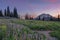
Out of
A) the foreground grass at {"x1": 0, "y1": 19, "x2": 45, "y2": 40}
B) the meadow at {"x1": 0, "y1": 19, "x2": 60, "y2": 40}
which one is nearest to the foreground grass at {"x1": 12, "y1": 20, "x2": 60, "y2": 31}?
the meadow at {"x1": 0, "y1": 19, "x2": 60, "y2": 40}

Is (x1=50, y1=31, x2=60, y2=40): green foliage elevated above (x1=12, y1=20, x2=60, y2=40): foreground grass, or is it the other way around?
(x1=12, y1=20, x2=60, y2=40): foreground grass

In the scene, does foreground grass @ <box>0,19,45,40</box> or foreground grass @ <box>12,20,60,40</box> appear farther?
foreground grass @ <box>12,20,60,40</box>

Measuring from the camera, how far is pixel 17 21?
228 centimetres

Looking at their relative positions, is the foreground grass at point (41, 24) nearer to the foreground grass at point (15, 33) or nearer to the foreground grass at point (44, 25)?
the foreground grass at point (44, 25)

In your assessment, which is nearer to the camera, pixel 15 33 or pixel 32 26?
pixel 15 33

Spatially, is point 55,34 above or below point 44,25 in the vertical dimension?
below

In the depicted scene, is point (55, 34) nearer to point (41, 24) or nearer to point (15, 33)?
point (41, 24)

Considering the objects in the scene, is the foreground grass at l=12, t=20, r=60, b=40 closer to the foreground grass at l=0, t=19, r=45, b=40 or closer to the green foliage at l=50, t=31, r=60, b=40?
the green foliage at l=50, t=31, r=60, b=40

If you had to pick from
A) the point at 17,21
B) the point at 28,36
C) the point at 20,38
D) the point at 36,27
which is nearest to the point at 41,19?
the point at 36,27

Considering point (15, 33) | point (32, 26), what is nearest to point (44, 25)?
point (32, 26)

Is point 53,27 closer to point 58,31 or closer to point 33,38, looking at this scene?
point 58,31

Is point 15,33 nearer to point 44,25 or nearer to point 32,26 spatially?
point 32,26

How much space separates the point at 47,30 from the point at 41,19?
0.21 meters

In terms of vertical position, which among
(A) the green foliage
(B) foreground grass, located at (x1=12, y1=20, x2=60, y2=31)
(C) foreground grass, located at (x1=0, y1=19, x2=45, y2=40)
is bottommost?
(A) the green foliage
